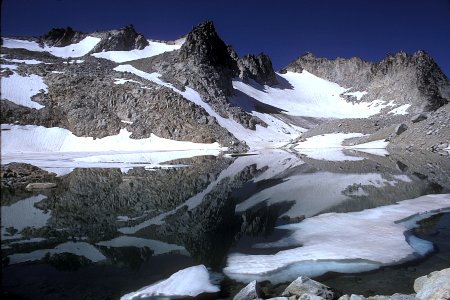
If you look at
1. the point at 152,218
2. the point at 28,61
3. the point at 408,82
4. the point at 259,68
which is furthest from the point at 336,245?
the point at 259,68

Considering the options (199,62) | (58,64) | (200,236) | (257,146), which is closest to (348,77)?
(199,62)

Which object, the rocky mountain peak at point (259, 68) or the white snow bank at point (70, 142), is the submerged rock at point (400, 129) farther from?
the rocky mountain peak at point (259, 68)

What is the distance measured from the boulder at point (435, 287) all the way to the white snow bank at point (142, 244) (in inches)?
301

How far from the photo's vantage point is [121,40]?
141125 mm

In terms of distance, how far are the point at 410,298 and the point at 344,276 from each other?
2898 mm

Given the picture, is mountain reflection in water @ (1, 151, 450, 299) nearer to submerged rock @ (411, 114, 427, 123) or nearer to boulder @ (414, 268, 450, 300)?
boulder @ (414, 268, 450, 300)

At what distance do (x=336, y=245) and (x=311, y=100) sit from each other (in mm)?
165322

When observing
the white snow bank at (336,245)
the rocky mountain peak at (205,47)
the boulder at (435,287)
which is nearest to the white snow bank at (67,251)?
the white snow bank at (336,245)

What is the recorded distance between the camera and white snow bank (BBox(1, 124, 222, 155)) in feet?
229

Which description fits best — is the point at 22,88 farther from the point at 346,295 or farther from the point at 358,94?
the point at 358,94

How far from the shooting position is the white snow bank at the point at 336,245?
11.8 metres

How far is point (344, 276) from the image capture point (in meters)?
11.2

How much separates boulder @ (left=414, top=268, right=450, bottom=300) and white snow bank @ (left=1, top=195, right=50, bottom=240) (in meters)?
14.0

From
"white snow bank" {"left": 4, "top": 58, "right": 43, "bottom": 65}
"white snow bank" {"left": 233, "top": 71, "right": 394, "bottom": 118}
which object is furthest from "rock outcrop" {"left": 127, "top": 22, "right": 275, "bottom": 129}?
"white snow bank" {"left": 4, "top": 58, "right": 43, "bottom": 65}
